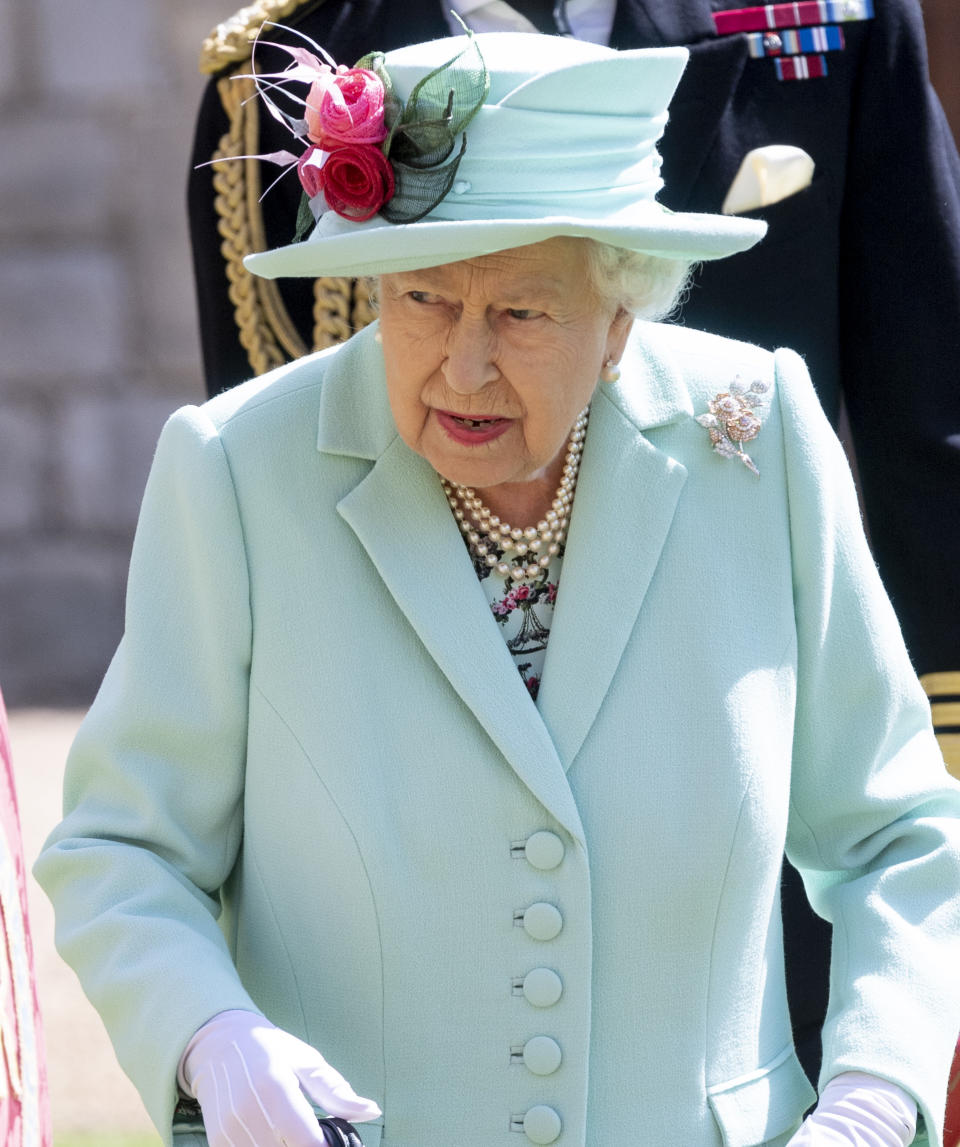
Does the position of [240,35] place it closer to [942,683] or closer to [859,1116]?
[942,683]

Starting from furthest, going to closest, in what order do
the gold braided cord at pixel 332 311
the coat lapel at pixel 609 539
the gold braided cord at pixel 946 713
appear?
the gold braided cord at pixel 332 311
the gold braided cord at pixel 946 713
the coat lapel at pixel 609 539

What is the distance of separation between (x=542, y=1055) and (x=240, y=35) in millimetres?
1647

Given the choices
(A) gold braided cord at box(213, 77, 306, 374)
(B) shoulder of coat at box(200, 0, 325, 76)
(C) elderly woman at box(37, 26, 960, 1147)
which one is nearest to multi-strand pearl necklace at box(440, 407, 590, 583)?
(C) elderly woman at box(37, 26, 960, 1147)

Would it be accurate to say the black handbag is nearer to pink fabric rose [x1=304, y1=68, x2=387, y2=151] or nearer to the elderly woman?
the elderly woman

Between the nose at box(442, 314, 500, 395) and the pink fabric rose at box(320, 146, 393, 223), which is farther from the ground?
the pink fabric rose at box(320, 146, 393, 223)

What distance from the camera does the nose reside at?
2041mm

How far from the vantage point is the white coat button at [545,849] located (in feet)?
6.84

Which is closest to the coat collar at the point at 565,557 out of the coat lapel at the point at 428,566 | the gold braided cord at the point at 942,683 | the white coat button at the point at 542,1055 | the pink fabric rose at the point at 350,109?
the coat lapel at the point at 428,566

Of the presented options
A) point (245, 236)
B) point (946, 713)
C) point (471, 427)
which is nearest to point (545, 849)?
point (471, 427)

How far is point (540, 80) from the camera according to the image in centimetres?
199

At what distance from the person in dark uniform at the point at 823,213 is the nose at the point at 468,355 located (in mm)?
Answer: 860

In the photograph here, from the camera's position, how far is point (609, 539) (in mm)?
2215

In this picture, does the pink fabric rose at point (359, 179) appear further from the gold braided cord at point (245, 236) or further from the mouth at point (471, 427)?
the gold braided cord at point (245, 236)

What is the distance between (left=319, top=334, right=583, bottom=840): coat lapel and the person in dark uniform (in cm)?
75
